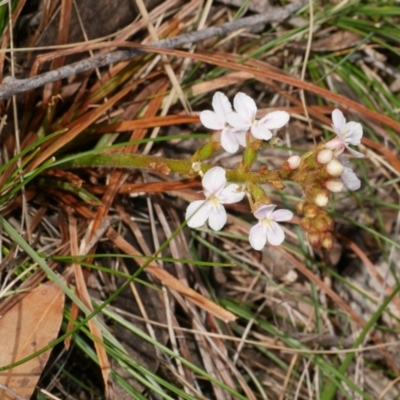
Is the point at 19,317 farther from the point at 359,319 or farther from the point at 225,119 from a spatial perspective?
the point at 359,319

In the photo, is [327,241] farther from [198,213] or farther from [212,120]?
[212,120]

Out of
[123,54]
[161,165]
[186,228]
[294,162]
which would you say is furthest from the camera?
[186,228]

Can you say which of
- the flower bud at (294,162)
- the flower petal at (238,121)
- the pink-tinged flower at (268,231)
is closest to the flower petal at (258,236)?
the pink-tinged flower at (268,231)

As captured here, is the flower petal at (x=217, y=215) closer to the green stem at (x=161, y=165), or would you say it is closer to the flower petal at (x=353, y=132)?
the green stem at (x=161, y=165)

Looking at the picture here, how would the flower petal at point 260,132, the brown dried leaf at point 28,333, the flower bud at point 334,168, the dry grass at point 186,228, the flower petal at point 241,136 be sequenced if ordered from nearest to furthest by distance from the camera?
the flower bud at point 334,168, the flower petal at point 260,132, the flower petal at point 241,136, the brown dried leaf at point 28,333, the dry grass at point 186,228

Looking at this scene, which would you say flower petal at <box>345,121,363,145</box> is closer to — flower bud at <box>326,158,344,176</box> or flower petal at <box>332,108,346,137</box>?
flower petal at <box>332,108,346,137</box>

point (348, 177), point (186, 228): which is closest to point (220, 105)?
point (348, 177)
